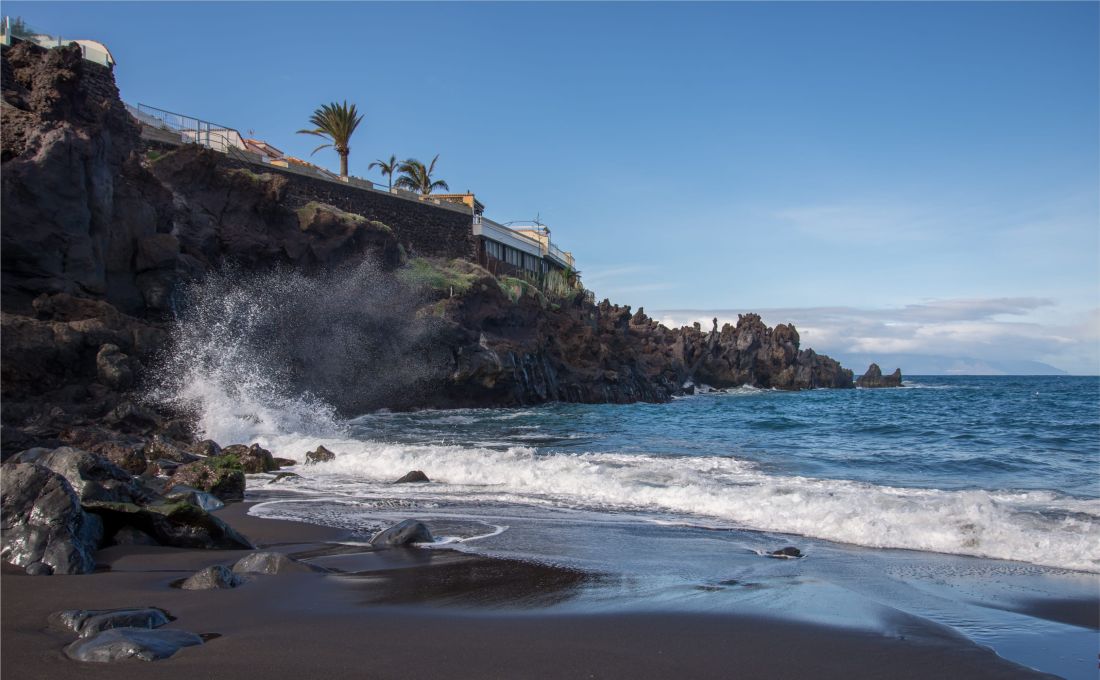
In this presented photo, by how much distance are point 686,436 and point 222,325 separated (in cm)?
1595

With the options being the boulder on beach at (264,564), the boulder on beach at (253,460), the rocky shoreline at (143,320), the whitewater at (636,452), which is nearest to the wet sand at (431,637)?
the boulder on beach at (264,564)

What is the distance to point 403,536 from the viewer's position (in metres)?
7.55

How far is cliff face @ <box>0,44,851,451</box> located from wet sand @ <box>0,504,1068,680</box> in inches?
392

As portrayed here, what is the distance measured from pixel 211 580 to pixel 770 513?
6.75 metres

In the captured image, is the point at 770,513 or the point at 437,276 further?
the point at 437,276

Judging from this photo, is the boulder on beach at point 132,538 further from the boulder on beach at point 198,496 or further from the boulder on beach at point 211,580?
the boulder on beach at point 198,496

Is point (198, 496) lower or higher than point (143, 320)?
lower

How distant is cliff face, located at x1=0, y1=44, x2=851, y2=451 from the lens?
17.7 meters

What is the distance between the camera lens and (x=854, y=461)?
17.0 meters

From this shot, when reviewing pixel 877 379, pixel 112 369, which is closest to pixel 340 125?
pixel 112 369

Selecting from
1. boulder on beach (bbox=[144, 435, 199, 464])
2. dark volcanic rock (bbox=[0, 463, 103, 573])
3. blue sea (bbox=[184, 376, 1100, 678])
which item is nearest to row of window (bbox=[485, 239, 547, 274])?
blue sea (bbox=[184, 376, 1100, 678])

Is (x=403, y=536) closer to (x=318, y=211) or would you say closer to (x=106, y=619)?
(x=106, y=619)

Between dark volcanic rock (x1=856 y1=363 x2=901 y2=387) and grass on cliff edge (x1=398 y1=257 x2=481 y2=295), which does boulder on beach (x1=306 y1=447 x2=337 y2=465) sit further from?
dark volcanic rock (x1=856 y1=363 x2=901 y2=387)

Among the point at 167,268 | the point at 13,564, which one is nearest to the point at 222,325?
the point at 167,268
